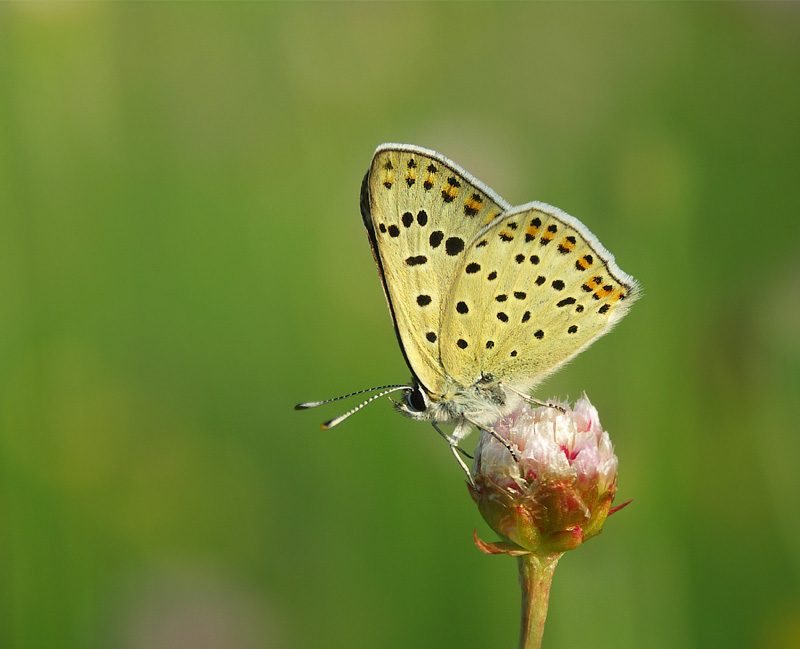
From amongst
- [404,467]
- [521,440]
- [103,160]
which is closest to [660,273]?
[404,467]

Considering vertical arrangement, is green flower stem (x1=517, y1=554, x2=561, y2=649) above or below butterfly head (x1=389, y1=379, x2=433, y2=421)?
below

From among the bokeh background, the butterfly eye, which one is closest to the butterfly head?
the butterfly eye

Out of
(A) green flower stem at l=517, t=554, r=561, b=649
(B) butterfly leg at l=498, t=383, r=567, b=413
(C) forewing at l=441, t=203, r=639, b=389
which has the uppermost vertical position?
(C) forewing at l=441, t=203, r=639, b=389

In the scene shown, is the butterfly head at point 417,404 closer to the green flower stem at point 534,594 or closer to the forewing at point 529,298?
the forewing at point 529,298

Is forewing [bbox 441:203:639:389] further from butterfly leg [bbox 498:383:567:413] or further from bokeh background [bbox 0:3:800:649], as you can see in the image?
bokeh background [bbox 0:3:800:649]

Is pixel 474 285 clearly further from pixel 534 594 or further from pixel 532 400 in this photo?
pixel 534 594

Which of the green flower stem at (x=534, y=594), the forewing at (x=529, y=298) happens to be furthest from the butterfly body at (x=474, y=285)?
the green flower stem at (x=534, y=594)
